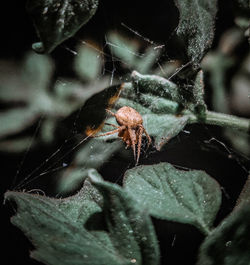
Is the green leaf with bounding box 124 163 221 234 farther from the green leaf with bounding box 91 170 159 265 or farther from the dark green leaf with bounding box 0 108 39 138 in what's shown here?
the dark green leaf with bounding box 0 108 39 138

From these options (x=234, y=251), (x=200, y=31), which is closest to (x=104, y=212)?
(x=234, y=251)

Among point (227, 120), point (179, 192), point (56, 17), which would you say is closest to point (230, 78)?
point (227, 120)

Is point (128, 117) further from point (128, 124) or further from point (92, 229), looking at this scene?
point (92, 229)

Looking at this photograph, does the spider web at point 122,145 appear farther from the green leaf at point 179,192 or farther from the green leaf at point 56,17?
the green leaf at point 56,17

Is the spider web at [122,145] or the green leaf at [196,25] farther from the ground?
the green leaf at [196,25]

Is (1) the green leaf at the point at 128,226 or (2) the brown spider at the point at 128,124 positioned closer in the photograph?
(1) the green leaf at the point at 128,226

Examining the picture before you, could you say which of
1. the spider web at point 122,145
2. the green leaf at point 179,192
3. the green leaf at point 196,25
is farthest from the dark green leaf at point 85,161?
the green leaf at point 196,25

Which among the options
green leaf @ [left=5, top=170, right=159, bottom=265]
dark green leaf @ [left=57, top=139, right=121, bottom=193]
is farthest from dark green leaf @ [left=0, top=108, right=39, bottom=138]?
green leaf @ [left=5, top=170, right=159, bottom=265]
